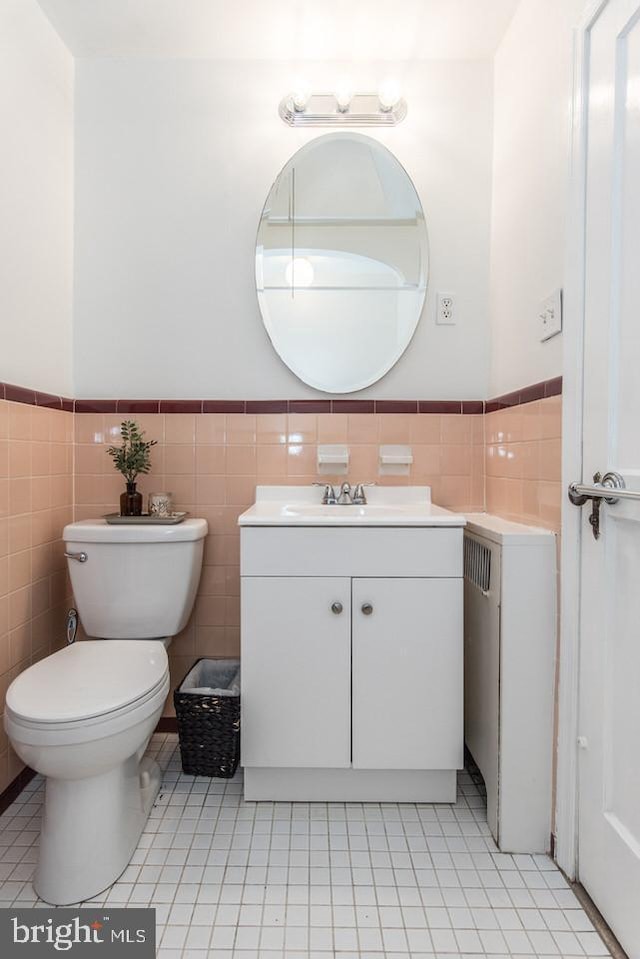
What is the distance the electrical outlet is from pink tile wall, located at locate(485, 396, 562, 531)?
0.36m

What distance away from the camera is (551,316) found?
1424mm

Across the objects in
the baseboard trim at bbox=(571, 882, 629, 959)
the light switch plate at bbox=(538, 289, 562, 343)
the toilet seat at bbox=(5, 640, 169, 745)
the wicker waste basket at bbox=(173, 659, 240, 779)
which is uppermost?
the light switch plate at bbox=(538, 289, 562, 343)

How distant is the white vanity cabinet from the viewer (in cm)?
150

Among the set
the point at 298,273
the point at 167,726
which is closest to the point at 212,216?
the point at 298,273

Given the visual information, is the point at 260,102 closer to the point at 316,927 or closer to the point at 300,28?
the point at 300,28

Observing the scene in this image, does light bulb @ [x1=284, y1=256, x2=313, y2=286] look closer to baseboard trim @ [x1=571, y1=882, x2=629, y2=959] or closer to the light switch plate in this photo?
the light switch plate

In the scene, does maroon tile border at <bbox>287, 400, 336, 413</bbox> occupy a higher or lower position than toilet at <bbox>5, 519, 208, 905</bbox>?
higher

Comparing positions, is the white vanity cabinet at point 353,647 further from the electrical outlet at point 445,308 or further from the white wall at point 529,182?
the electrical outlet at point 445,308

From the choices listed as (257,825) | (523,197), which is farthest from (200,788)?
(523,197)

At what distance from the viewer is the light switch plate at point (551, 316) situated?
4.52 ft

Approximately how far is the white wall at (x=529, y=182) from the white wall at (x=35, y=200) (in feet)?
4.75

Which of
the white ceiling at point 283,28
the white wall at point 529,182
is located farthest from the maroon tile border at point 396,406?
the white ceiling at point 283,28

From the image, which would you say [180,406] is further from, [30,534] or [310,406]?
[30,534]

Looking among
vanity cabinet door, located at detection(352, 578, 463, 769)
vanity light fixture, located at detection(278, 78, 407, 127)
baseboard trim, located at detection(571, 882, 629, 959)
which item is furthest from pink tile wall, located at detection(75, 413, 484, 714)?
baseboard trim, located at detection(571, 882, 629, 959)
